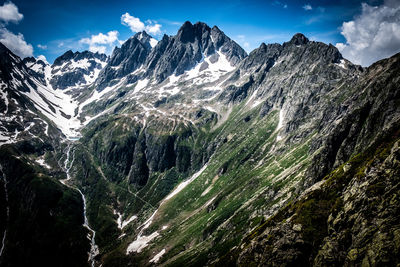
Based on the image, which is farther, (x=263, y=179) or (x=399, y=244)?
(x=263, y=179)

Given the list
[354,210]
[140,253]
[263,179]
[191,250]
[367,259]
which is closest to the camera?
[367,259]

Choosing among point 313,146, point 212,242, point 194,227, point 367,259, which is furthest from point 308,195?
point 194,227

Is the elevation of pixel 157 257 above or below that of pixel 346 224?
below

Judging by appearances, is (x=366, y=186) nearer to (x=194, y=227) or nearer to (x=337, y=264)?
(x=337, y=264)

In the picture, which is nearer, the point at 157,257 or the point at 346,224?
the point at 346,224

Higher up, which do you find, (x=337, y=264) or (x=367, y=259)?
(x=367, y=259)

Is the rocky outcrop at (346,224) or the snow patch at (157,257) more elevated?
the rocky outcrop at (346,224)

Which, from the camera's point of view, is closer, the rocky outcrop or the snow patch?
the rocky outcrop

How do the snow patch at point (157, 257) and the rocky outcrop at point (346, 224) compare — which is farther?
the snow patch at point (157, 257)

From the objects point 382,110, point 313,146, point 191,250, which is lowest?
point 191,250

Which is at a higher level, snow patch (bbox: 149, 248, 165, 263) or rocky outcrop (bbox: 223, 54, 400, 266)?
rocky outcrop (bbox: 223, 54, 400, 266)

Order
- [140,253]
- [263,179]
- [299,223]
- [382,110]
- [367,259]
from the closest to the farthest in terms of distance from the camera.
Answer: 1. [367,259]
2. [299,223]
3. [382,110]
4. [263,179]
5. [140,253]
